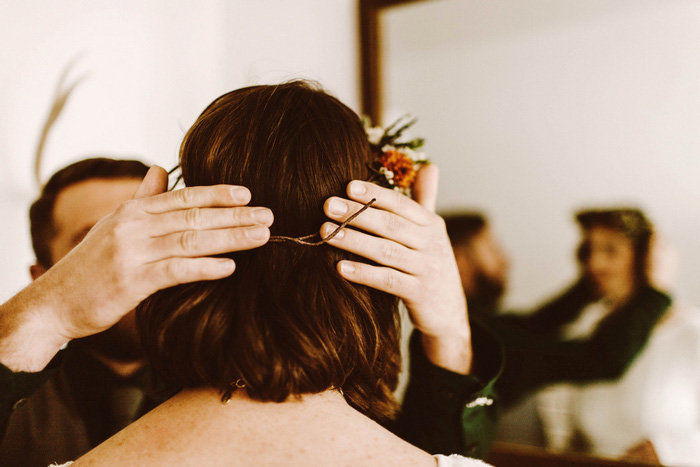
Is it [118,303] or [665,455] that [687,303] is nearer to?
[665,455]

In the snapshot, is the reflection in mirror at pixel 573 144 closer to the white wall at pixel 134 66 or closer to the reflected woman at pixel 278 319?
the white wall at pixel 134 66

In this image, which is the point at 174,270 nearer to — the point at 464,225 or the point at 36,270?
the point at 36,270

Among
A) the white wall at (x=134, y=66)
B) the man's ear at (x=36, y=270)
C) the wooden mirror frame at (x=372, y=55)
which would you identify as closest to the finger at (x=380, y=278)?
the white wall at (x=134, y=66)

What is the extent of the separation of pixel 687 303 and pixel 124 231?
132 centimetres

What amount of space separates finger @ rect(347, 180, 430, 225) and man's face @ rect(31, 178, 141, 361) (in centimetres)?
73

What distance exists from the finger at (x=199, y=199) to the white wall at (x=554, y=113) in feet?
3.46

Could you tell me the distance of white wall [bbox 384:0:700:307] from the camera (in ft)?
3.92

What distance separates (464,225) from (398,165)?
0.76m

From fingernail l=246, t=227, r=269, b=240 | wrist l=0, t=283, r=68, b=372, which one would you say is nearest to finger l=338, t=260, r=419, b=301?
fingernail l=246, t=227, r=269, b=240

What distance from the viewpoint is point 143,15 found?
4.27 ft

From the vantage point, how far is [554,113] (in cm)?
135

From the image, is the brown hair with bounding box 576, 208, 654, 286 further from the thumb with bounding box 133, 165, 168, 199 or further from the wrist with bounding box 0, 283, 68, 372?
the wrist with bounding box 0, 283, 68, 372

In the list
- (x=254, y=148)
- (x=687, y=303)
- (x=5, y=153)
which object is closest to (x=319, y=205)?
(x=254, y=148)

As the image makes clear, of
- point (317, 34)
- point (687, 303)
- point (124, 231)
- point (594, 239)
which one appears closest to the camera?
point (124, 231)
